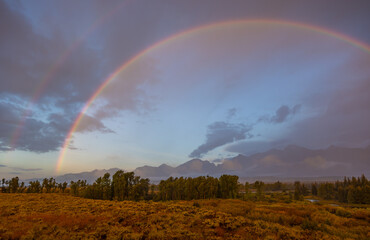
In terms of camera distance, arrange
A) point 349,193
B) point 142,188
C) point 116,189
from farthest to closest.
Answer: point 349,193 < point 142,188 < point 116,189

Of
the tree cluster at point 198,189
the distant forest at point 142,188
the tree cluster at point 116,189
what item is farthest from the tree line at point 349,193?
the tree cluster at point 116,189

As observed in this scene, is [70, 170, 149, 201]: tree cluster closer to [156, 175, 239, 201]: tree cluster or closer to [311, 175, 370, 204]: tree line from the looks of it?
[156, 175, 239, 201]: tree cluster

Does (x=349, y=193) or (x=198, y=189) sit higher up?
(x=198, y=189)

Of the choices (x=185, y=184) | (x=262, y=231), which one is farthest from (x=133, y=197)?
(x=262, y=231)

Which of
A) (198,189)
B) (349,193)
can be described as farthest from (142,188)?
(349,193)

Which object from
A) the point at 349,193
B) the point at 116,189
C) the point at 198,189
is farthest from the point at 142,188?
the point at 349,193

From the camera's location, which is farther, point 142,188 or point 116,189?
point 142,188

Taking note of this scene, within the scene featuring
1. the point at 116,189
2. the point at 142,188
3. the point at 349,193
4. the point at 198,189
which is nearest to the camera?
the point at 116,189

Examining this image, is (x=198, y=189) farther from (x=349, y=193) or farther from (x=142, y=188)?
(x=349, y=193)

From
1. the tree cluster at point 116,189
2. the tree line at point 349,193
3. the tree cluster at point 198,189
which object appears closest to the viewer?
the tree cluster at point 116,189

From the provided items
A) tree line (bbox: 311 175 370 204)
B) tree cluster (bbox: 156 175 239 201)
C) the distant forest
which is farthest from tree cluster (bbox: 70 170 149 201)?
tree line (bbox: 311 175 370 204)

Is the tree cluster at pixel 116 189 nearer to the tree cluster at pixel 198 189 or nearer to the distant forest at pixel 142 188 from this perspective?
the distant forest at pixel 142 188

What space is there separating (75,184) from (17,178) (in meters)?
33.4

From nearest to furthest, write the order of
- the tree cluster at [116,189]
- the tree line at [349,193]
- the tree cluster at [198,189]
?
the tree cluster at [116,189] → the tree cluster at [198,189] → the tree line at [349,193]
